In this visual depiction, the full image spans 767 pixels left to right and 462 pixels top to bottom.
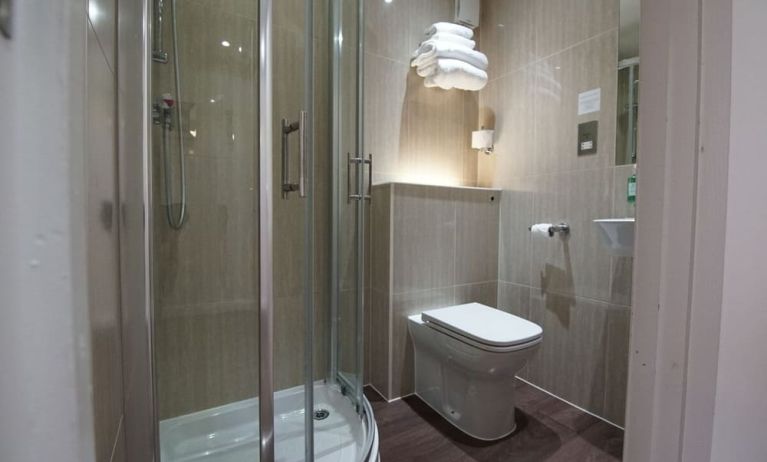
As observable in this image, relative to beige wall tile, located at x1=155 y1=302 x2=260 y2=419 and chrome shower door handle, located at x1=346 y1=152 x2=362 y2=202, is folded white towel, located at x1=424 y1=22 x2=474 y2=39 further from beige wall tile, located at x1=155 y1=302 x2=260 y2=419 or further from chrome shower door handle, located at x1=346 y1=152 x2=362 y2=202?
beige wall tile, located at x1=155 y1=302 x2=260 y2=419

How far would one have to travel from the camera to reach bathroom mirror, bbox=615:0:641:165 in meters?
1.37

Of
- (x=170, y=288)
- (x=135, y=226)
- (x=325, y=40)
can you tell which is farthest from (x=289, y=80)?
(x=170, y=288)

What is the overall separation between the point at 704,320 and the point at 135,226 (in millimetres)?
923

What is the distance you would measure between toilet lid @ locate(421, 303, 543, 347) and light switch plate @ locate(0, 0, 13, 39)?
1357 millimetres

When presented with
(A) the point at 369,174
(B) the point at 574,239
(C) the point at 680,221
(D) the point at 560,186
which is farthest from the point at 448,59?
(C) the point at 680,221

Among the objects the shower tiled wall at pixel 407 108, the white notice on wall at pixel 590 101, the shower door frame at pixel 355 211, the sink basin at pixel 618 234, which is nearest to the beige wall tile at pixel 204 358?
the shower door frame at pixel 355 211

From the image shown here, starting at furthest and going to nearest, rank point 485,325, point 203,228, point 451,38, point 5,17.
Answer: point 451,38 < point 485,325 < point 203,228 < point 5,17

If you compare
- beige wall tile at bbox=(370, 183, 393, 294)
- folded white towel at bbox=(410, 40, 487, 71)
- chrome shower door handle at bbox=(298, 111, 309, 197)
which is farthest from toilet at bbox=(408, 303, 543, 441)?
folded white towel at bbox=(410, 40, 487, 71)

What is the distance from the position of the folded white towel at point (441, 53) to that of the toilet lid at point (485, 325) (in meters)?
1.34

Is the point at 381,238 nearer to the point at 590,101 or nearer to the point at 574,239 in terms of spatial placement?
the point at 574,239

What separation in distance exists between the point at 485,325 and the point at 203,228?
48.0 inches

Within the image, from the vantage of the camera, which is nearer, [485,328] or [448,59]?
[485,328]

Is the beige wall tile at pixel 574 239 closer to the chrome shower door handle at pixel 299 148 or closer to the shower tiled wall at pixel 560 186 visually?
the shower tiled wall at pixel 560 186

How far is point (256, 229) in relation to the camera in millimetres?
812
